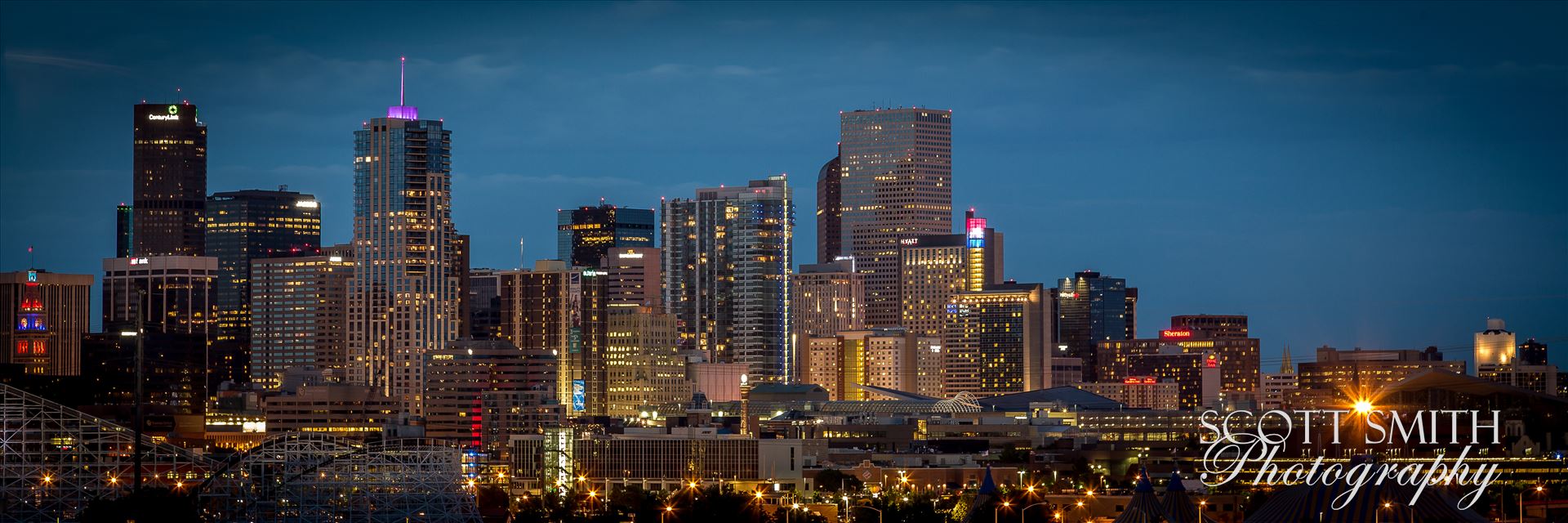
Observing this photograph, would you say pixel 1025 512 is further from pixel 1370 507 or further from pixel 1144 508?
pixel 1370 507

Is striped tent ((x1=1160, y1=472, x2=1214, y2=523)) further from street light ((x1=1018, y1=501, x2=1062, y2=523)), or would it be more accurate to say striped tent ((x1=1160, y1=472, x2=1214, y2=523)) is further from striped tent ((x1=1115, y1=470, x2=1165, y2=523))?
street light ((x1=1018, y1=501, x2=1062, y2=523))

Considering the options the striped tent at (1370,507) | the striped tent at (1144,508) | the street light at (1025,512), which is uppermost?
the striped tent at (1370,507)

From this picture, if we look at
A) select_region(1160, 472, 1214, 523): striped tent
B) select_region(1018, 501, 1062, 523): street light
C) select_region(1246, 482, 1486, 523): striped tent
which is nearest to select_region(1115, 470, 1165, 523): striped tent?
select_region(1160, 472, 1214, 523): striped tent

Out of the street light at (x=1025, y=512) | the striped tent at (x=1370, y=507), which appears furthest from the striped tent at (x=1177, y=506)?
the striped tent at (x=1370, y=507)

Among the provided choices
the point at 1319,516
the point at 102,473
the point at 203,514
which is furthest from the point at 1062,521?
the point at 102,473

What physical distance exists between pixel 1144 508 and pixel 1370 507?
64.0 ft

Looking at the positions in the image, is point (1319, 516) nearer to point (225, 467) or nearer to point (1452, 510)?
point (1452, 510)

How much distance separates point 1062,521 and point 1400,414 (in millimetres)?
43773

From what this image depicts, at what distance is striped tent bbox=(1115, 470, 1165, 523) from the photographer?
417 ft

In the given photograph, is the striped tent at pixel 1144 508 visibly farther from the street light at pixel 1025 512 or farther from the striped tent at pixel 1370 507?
the striped tent at pixel 1370 507

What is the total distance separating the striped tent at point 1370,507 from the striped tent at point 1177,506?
41.4ft

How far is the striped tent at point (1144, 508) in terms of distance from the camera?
127188 millimetres

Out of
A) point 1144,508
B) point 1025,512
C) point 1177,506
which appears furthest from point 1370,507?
point 1025,512

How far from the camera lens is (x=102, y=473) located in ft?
533
